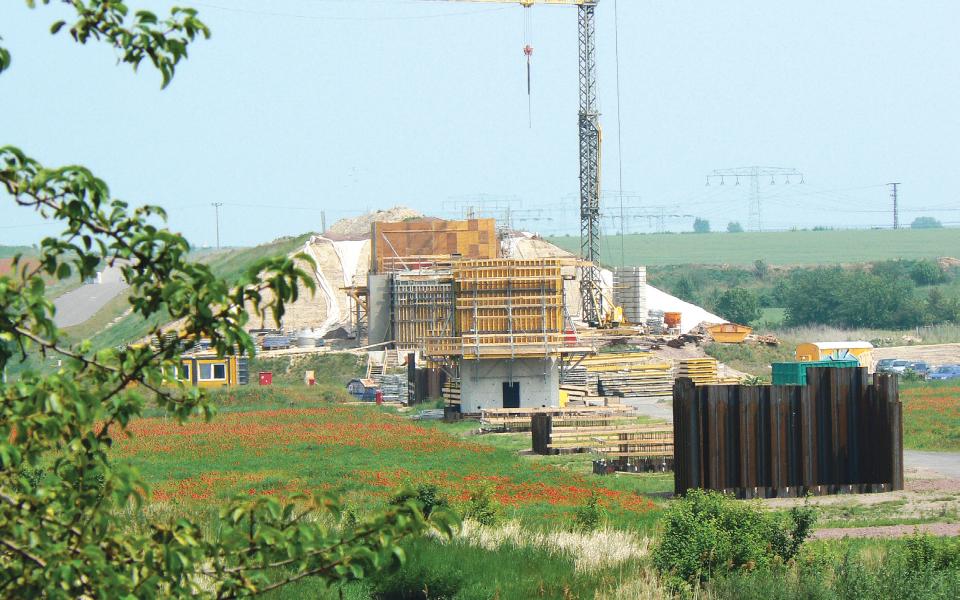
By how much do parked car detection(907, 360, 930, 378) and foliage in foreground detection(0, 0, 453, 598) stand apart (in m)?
67.6

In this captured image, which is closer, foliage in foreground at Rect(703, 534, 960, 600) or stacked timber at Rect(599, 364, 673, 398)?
foliage in foreground at Rect(703, 534, 960, 600)

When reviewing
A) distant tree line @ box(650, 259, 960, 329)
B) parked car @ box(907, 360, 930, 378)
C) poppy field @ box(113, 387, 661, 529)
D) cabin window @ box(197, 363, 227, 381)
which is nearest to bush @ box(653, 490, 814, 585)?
poppy field @ box(113, 387, 661, 529)

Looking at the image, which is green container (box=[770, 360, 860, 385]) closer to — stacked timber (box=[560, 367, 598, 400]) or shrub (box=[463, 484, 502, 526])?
stacked timber (box=[560, 367, 598, 400])

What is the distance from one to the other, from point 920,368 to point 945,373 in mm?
2173

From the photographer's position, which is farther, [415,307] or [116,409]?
[415,307]

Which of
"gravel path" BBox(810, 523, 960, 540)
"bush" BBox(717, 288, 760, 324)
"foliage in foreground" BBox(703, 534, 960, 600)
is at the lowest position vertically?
"gravel path" BBox(810, 523, 960, 540)

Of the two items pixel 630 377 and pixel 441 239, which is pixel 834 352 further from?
pixel 441 239

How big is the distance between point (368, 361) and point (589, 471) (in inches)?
1687

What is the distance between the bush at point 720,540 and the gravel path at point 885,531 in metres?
3.40

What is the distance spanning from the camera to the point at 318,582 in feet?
52.9

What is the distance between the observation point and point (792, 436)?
27219 mm

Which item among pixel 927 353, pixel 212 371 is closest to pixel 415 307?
pixel 212 371

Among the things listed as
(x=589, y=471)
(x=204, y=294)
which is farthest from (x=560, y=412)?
(x=204, y=294)

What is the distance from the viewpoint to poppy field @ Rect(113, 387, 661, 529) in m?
26.2
